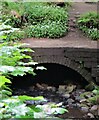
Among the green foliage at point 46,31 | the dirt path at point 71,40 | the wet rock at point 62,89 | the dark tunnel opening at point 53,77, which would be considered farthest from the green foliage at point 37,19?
the wet rock at point 62,89

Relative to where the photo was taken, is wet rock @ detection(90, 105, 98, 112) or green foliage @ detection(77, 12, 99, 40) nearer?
wet rock @ detection(90, 105, 98, 112)

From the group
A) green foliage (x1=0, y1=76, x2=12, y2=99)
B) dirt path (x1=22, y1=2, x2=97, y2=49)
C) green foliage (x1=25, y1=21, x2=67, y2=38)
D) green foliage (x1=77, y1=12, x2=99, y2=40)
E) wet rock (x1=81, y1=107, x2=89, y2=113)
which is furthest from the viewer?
green foliage (x1=77, y1=12, x2=99, y2=40)

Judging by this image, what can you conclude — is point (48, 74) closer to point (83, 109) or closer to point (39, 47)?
point (39, 47)

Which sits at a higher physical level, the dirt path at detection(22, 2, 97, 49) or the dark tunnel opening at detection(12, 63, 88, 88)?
the dirt path at detection(22, 2, 97, 49)

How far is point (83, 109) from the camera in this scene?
653 centimetres

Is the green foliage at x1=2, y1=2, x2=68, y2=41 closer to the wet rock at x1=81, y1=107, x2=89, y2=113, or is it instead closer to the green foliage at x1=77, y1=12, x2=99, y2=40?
the green foliage at x1=77, y1=12, x2=99, y2=40

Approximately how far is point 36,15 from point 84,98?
251 cm

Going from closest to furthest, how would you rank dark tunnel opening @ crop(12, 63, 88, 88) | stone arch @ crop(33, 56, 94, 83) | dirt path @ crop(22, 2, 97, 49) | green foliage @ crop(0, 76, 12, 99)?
green foliage @ crop(0, 76, 12, 99), stone arch @ crop(33, 56, 94, 83), dirt path @ crop(22, 2, 97, 49), dark tunnel opening @ crop(12, 63, 88, 88)

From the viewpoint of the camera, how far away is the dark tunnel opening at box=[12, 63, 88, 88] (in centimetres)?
771

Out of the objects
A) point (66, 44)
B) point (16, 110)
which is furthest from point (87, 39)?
point (16, 110)

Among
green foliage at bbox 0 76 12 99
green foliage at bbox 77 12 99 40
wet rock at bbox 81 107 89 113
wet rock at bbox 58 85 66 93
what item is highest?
green foliage at bbox 77 12 99 40

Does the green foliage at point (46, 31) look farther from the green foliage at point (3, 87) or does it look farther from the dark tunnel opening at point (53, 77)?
the green foliage at point (3, 87)

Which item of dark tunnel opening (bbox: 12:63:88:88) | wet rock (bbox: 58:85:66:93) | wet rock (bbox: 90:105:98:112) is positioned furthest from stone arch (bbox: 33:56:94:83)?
wet rock (bbox: 90:105:98:112)

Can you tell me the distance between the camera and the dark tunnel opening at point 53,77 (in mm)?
7707
